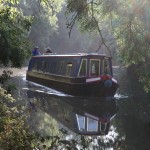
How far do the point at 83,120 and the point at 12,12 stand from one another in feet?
21.1

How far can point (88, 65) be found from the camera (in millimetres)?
19375

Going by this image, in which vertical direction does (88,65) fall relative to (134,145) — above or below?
above

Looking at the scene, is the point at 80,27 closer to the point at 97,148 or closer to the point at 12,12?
the point at 12,12

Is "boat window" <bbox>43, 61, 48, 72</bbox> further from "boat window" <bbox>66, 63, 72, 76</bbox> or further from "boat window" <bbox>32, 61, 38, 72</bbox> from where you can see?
"boat window" <bbox>66, 63, 72, 76</bbox>

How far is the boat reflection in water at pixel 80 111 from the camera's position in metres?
13.5

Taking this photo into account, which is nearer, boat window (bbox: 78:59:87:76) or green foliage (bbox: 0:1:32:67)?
green foliage (bbox: 0:1:32:67)

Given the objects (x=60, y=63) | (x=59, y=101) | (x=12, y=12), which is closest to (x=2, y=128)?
(x=12, y=12)

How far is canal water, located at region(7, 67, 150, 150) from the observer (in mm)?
11617

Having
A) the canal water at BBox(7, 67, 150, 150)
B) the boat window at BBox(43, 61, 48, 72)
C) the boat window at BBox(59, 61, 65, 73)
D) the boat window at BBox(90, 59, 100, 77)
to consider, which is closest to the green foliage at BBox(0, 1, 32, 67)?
the canal water at BBox(7, 67, 150, 150)

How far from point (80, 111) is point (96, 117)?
4.56 ft

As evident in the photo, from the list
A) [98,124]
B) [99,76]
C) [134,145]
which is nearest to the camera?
[134,145]

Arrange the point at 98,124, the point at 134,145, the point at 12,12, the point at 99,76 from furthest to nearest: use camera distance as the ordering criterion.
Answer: the point at 99,76
the point at 98,124
the point at 134,145
the point at 12,12

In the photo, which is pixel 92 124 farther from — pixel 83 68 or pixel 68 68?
pixel 68 68

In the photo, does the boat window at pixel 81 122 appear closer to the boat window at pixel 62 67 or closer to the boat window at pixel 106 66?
the boat window at pixel 106 66
